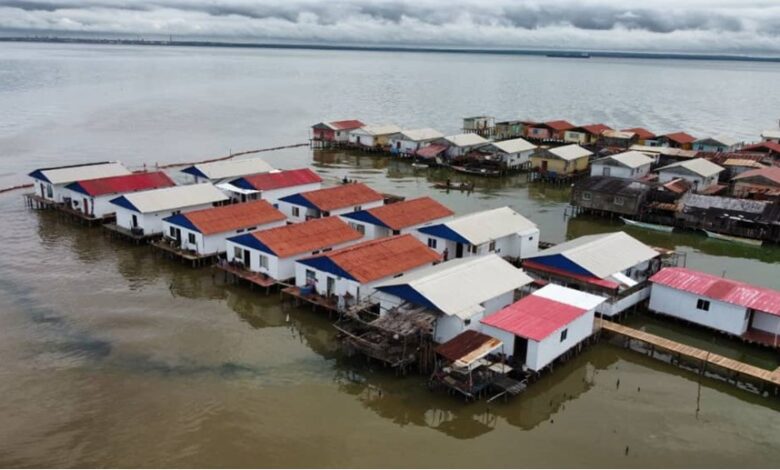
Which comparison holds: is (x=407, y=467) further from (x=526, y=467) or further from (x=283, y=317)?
(x=283, y=317)

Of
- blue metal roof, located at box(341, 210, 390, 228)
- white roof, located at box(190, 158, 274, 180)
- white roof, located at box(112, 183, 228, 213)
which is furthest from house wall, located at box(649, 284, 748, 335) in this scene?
white roof, located at box(190, 158, 274, 180)

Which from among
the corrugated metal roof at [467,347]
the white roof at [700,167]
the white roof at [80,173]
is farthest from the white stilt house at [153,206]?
the white roof at [700,167]

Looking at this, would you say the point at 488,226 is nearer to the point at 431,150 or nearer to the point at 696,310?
the point at 696,310

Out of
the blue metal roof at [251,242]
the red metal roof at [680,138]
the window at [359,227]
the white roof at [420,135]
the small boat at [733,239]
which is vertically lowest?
the small boat at [733,239]

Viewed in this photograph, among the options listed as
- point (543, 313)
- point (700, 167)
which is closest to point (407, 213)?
point (543, 313)

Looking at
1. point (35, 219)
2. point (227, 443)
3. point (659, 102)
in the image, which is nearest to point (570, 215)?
point (227, 443)

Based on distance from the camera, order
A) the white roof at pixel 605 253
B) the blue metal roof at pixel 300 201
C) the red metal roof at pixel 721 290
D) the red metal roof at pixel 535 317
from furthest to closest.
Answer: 1. the blue metal roof at pixel 300 201
2. the white roof at pixel 605 253
3. the red metal roof at pixel 721 290
4. the red metal roof at pixel 535 317

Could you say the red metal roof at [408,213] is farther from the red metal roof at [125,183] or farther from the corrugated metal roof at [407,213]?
the red metal roof at [125,183]
